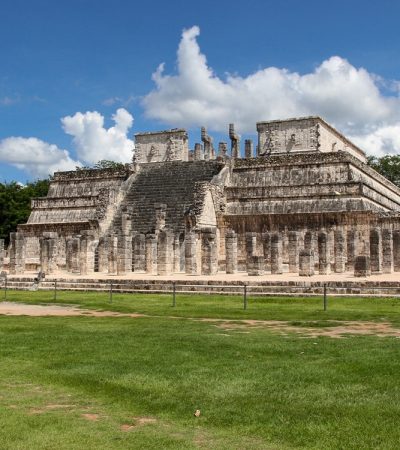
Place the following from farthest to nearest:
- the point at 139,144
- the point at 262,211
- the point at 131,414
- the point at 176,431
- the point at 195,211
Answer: the point at 139,144
the point at 262,211
the point at 195,211
the point at 131,414
the point at 176,431

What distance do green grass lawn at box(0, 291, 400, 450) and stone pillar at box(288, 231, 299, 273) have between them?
14233 mm

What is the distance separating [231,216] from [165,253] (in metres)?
6.36

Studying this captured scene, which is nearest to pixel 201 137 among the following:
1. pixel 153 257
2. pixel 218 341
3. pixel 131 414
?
pixel 153 257

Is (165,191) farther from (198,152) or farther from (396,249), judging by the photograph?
(396,249)

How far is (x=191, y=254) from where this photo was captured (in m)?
27.2

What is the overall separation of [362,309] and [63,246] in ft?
77.4

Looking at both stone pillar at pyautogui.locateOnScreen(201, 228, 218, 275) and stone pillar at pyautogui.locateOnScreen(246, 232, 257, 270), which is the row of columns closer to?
stone pillar at pyautogui.locateOnScreen(246, 232, 257, 270)

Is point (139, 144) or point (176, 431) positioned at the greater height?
point (139, 144)

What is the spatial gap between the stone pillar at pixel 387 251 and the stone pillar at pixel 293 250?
356cm

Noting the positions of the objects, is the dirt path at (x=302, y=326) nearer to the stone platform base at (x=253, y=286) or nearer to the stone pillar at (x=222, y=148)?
the stone platform base at (x=253, y=286)

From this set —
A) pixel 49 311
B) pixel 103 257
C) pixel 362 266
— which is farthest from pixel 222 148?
pixel 49 311

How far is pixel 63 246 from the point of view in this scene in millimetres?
36250

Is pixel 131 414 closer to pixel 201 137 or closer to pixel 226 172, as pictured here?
pixel 226 172

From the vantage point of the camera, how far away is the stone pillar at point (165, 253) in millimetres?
26859
